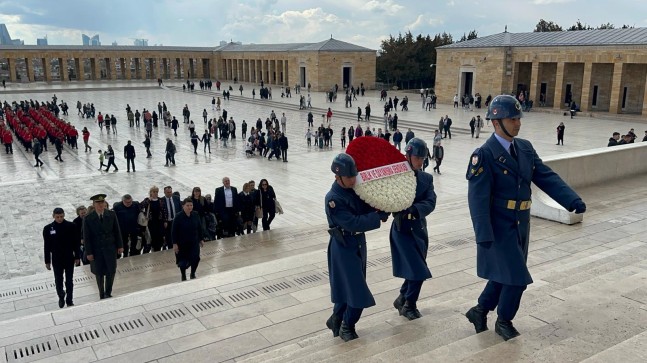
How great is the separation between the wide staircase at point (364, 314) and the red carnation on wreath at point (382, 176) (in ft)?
3.20

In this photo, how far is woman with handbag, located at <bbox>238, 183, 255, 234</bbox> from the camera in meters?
9.59

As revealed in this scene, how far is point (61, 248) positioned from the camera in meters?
6.56

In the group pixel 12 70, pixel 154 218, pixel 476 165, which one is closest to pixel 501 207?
pixel 476 165

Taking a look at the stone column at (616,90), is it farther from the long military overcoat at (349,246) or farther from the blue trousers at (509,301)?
the long military overcoat at (349,246)

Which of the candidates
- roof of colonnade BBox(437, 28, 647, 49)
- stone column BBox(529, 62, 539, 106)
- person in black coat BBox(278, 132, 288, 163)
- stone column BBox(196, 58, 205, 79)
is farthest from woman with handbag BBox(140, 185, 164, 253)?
stone column BBox(196, 58, 205, 79)

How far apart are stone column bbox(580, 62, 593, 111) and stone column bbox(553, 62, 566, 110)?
49.9 inches

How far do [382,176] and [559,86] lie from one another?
3296 centimetres

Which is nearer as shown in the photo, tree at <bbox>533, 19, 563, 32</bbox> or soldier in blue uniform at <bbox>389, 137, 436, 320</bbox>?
soldier in blue uniform at <bbox>389, 137, 436, 320</bbox>

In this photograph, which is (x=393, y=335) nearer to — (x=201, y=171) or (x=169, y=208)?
(x=169, y=208)

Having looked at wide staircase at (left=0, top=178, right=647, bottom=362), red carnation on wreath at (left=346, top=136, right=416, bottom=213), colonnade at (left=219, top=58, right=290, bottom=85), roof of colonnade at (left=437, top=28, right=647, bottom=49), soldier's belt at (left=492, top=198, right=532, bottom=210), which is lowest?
wide staircase at (left=0, top=178, right=647, bottom=362)

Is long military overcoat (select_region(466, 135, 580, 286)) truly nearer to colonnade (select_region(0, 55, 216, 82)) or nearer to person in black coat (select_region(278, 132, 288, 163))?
person in black coat (select_region(278, 132, 288, 163))

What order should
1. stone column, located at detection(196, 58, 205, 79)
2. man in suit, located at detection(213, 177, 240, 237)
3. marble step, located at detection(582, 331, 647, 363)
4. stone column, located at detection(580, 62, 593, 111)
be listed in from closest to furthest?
marble step, located at detection(582, 331, 647, 363)
man in suit, located at detection(213, 177, 240, 237)
stone column, located at detection(580, 62, 593, 111)
stone column, located at detection(196, 58, 205, 79)

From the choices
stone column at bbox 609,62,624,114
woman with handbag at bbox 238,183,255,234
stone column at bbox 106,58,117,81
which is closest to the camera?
woman with handbag at bbox 238,183,255,234

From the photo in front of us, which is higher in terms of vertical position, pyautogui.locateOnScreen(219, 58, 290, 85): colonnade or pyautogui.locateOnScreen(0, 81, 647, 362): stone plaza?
pyautogui.locateOnScreen(219, 58, 290, 85): colonnade
